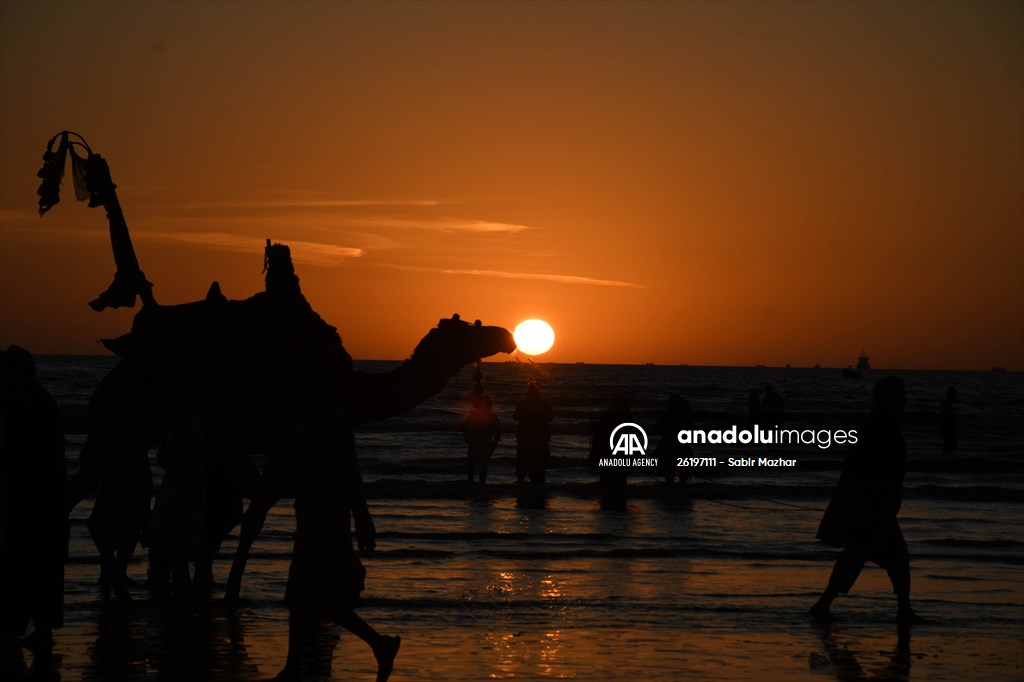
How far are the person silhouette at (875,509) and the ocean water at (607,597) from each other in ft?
1.17

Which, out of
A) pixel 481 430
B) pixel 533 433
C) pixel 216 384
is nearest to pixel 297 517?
pixel 216 384

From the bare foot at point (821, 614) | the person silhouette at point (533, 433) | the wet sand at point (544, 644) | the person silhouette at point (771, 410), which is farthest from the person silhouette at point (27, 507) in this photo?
the person silhouette at point (771, 410)

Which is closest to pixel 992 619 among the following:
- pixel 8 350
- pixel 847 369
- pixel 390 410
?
pixel 390 410

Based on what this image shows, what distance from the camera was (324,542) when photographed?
7.69 m

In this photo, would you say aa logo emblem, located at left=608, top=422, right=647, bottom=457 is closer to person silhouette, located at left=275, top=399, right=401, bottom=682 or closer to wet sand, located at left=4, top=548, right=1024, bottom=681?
wet sand, located at left=4, top=548, right=1024, bottom=681

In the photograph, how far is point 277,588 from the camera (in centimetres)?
1198

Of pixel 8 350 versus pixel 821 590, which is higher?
pixel 8 350

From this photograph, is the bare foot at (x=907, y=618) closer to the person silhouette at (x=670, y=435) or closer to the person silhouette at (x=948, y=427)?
the person silhouette at (x=670, y=435)

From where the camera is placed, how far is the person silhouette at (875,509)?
34.2 feet

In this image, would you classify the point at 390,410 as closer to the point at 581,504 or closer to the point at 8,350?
the point at 8,350

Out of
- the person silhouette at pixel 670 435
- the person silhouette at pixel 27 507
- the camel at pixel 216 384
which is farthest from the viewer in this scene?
the person silhouette at pixel 670 435

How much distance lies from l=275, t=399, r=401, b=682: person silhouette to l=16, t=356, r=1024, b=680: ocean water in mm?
805

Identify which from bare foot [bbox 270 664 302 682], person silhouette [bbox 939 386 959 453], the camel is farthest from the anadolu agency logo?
bare foot [bbox 270 664 302 682]

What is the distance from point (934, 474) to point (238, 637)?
27.0 metres
